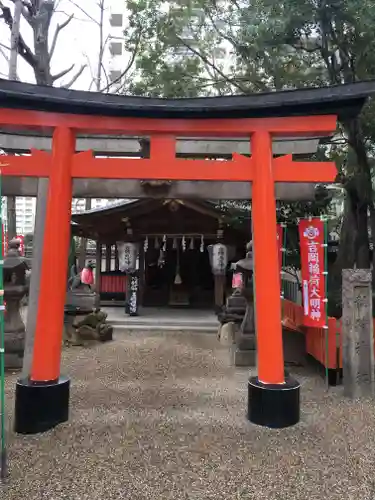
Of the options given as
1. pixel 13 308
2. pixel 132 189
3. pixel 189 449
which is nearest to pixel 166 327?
pixel 13 308

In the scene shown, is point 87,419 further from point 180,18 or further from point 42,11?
point 42,11

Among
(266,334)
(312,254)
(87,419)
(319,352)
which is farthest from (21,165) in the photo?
(319,352)

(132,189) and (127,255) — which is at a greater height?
(132,189)

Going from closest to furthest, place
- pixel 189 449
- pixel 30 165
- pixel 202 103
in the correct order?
1. pixel 189 449
2. pixel 30 165
3. pixel 202 103

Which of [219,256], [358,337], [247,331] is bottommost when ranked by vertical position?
[247,331]

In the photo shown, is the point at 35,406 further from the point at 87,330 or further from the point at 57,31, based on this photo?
the point at 57,31

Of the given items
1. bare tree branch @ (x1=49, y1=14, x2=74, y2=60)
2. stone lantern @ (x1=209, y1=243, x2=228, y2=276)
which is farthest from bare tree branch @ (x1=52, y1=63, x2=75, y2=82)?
stone lantern @ (x1=209, y1=243, x2=228, y2=276)

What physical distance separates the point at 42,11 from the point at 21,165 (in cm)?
943

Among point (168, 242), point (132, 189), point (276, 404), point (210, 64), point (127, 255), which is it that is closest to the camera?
point (276, 404)

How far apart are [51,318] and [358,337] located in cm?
410

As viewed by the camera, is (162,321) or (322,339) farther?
(162,321)

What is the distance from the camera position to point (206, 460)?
12.5 ft

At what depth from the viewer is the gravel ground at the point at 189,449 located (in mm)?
3330

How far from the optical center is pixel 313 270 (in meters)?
6.32
